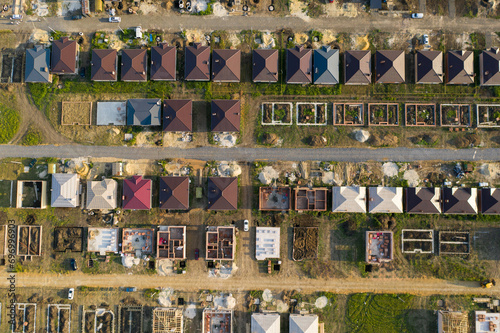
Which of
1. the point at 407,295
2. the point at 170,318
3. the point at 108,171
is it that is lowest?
the point at 170,318

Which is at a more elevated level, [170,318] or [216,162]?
[216,162]

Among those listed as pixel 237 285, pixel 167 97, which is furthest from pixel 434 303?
pixel 167 97

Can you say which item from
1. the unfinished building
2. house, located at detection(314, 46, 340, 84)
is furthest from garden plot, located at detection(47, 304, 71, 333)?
house, located at detection(314, 46, 340, 84)

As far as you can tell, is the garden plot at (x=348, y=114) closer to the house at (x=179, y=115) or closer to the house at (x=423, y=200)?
the house at (x=423, y=200)

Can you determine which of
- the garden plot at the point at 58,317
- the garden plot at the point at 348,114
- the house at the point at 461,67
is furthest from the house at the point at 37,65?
the house at the point at 461,67

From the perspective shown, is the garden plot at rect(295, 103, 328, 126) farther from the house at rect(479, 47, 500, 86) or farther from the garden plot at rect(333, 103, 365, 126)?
the house at rect(479, 47, 500, 86)

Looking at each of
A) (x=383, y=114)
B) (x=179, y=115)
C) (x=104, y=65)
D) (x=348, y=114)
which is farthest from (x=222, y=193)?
(x=383, y=114)

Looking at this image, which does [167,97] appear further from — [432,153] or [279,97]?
[432,153]

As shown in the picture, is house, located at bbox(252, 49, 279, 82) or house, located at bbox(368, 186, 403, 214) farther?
house, located at bbox(252, 49, 279, 82)
